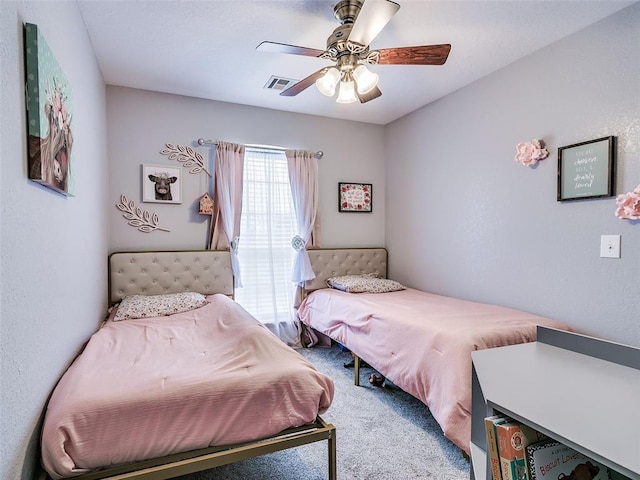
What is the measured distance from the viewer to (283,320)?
3734mm

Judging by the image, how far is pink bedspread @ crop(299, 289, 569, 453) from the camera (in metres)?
1.84

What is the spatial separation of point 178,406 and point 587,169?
2579mm

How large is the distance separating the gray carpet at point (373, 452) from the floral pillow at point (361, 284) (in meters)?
1.05

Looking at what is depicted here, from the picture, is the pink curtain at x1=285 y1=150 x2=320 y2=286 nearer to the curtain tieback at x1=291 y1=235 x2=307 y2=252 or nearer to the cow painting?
the curtain tieback at x1=291 y1=235 x2=307 y2=252

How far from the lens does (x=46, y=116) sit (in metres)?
1.28

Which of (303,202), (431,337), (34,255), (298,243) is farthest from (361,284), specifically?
(34,255)

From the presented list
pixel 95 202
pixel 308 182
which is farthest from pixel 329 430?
pixel 308 182

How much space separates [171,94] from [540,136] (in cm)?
310

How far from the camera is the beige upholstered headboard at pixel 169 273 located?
9.86ft

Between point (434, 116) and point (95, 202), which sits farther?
point (434, 116)

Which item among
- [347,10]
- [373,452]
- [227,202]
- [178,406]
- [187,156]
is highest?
[347,10]

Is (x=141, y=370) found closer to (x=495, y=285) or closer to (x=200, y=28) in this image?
(x=200, y=28)

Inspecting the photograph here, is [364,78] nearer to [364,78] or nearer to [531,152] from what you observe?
[364,78]

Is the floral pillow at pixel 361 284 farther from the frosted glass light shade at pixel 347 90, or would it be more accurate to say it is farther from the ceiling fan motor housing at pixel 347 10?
the ceiling fan motor housing at pixel 347 10
